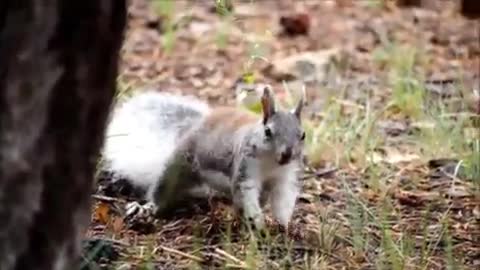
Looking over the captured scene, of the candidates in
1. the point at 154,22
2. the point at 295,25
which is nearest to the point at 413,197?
the point at 295,25

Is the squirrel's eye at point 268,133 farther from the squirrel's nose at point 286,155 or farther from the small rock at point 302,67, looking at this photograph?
the small rock at point 302,67

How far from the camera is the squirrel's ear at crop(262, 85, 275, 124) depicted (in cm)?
389

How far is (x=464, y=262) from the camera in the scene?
11.9ft

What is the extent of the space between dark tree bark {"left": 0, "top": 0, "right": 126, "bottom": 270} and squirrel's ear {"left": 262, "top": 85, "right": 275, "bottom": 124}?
1.77 meters

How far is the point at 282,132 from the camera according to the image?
12.7ft

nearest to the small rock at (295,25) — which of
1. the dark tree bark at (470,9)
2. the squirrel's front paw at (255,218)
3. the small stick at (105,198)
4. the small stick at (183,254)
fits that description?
the dark tree bark at (470,9)

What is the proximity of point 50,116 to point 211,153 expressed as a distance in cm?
206

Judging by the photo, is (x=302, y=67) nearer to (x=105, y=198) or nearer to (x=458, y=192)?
(x=458, y=192)

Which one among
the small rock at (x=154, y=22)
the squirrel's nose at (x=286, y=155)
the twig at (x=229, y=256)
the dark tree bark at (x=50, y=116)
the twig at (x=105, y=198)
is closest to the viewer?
the dark tree bark at (x=50, y=116)

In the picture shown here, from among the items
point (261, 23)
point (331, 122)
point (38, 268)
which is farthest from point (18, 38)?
point (261, 23)

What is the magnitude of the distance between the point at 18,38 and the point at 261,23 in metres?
5.54

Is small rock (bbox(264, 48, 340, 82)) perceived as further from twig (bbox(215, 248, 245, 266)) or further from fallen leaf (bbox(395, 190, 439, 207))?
twig (bbox(215, 248, 245, 266))

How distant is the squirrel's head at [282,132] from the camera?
3826 millimetres

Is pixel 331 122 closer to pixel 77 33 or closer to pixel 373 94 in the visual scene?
pixel 373 94
